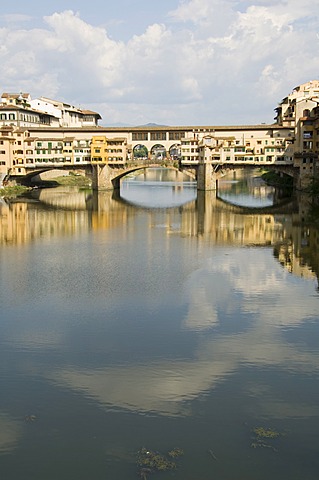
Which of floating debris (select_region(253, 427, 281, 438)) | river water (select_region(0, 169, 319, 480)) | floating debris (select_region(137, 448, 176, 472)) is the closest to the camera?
floating debris (select_region(137, 448, 176, 472))

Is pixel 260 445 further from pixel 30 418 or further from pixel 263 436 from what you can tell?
pixel 30 418

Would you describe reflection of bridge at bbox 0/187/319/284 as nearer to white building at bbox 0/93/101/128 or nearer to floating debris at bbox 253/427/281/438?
floating debris at bbox 253/427/281/438

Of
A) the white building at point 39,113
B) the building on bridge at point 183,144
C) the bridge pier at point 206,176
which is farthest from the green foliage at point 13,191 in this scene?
the bridge pier at point 206,176

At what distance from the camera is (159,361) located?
632 inches

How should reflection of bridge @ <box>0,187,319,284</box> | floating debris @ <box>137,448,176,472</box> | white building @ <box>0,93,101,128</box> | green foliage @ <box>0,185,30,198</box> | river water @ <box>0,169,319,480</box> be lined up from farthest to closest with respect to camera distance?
white building @ <box>0,93,101,128</box> → green foliage @ <box>0,185,30,198</box> → reflection of bridge @ <box>0,187,319,284</box> → river water @ <box>0,169,319,480</box> → floating debris @ <box>137,448,176,472</box>

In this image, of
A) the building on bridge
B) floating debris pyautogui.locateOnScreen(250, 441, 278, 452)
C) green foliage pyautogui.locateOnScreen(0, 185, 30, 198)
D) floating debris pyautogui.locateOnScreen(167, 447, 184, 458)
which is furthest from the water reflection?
the building on bridge

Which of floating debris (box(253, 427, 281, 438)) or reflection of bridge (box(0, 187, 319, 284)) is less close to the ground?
reflection of bridge (box(0, 187, 319, 284))

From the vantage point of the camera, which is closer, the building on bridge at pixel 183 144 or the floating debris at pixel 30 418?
the floating debris at pixel 30 418

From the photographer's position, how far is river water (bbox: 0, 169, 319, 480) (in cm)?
1156

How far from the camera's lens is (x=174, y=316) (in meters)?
20.0

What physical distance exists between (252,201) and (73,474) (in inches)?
2148

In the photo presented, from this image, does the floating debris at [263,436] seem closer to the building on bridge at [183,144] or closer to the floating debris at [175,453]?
the floating debris at [175,453]

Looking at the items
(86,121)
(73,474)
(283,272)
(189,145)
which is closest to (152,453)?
(73,474)

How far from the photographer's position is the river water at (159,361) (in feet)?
37.9
